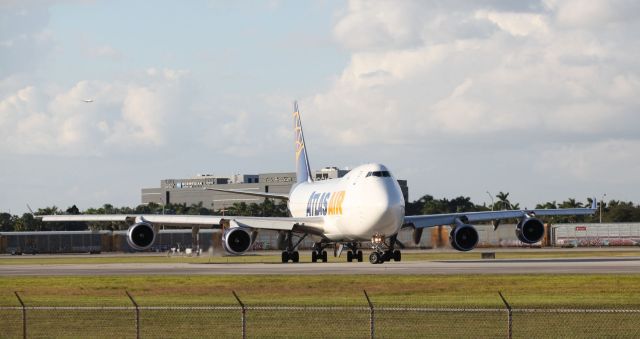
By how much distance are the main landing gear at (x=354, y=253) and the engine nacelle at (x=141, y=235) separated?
42.1 feet

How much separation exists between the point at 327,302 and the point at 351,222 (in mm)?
29108

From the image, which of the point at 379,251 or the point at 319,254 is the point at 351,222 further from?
the point at 319,254

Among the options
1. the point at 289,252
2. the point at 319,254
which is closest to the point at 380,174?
the point at 319,254

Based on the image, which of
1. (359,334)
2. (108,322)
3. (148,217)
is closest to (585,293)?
(359,334)

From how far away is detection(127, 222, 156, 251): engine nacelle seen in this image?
73562 mm

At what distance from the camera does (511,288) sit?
43594 mm

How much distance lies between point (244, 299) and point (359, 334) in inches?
453

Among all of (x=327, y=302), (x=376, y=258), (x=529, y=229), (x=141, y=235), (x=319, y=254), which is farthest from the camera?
(x=319, y=254)

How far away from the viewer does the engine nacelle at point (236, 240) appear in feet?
230

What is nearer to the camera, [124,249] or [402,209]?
[402,209]

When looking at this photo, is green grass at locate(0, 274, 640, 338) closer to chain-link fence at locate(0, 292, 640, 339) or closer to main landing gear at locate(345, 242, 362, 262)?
chain-link fence at locate(0, 292, 640, 339)

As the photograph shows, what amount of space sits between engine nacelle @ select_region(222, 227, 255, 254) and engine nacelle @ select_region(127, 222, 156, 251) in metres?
6.33

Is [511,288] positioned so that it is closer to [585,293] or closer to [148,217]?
[585,293]

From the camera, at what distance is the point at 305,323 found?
1298 inches
